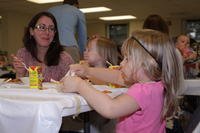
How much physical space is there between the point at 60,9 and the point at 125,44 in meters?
2.62

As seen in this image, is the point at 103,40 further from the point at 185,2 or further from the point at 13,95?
the point at 185,2

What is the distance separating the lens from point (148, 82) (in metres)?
1.30

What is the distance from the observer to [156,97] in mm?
1251

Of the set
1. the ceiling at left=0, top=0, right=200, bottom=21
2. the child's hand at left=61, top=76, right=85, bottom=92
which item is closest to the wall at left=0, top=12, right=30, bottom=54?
the ceiling at left=0, top=0, right=200, bottom=21

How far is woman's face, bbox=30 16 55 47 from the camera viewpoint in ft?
7.67

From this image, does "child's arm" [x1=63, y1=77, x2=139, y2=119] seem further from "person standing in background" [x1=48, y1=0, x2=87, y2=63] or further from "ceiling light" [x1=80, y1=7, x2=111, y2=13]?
"ceiling light" [x1=80, y1=7, x2=111, y2=13]

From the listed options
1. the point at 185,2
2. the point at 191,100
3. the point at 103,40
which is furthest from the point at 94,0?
the point at 103,40

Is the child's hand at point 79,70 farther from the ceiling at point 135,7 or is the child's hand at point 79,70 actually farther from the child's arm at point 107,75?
the ceiling at point 135,7

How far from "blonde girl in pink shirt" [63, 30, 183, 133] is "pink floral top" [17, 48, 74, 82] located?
993 mm

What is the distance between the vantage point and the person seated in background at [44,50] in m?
2.28

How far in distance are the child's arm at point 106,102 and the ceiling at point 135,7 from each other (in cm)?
636

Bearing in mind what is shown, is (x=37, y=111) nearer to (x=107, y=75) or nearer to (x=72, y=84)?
(x=72, y=84)

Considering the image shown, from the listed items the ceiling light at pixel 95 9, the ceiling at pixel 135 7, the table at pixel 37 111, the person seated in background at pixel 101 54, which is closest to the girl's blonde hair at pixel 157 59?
the table at pixel 37 111

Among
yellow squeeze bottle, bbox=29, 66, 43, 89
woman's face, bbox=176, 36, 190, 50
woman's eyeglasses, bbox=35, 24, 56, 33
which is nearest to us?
yellow squeeze bottle, bbox=29, 66, 43, 89
